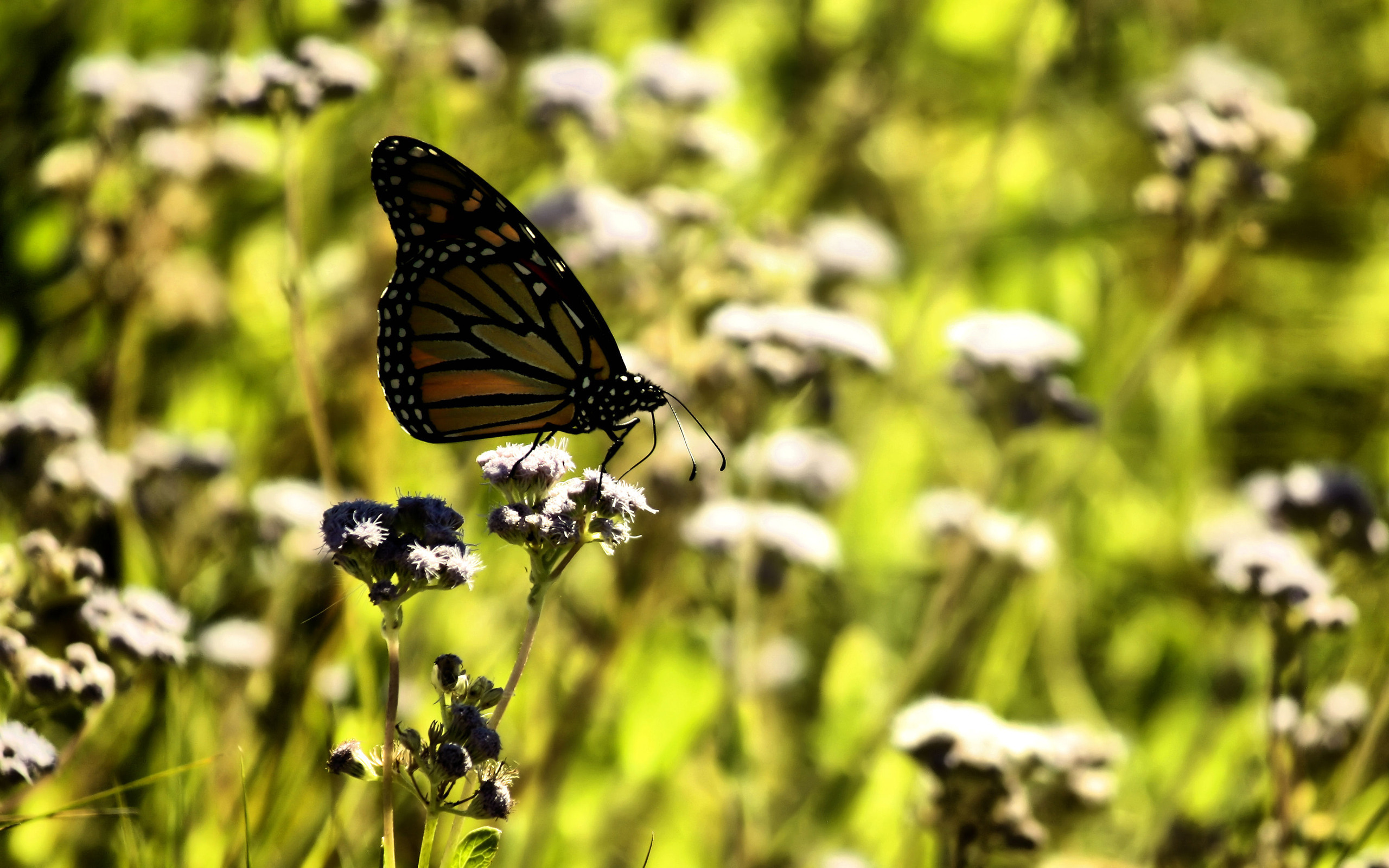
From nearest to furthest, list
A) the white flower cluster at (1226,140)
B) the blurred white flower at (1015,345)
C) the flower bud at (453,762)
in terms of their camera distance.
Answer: the flower bud at (453,762)
the white flower cluster at (1226,140)
the blurred white flower at (1015,345)

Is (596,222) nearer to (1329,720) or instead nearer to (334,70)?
(334,70)

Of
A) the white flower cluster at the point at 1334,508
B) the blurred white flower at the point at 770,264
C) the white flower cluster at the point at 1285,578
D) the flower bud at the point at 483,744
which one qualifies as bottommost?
the flower bud at the point at 483,744

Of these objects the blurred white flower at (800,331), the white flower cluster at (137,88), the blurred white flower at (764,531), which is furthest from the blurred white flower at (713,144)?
the white flower cluster at (137,88)

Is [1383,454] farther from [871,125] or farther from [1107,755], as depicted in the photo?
[1107,755]

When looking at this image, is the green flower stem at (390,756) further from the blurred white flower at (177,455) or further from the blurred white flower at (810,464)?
the blurred white flower at (810,464)

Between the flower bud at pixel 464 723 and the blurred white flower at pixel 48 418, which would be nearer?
the flower bud at pixel 464 723

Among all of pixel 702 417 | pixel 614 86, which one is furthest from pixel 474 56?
pixel 702 417

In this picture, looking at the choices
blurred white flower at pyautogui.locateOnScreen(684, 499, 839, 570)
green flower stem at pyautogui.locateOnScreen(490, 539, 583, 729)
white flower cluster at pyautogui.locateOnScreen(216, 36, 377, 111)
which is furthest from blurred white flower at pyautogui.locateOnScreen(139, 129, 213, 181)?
green flower stem at pyautogui.locateOnScreen(490, 539, 583, 729)

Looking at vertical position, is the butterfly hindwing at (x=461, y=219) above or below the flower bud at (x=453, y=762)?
above

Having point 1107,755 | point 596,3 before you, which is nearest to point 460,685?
point 1107,755
